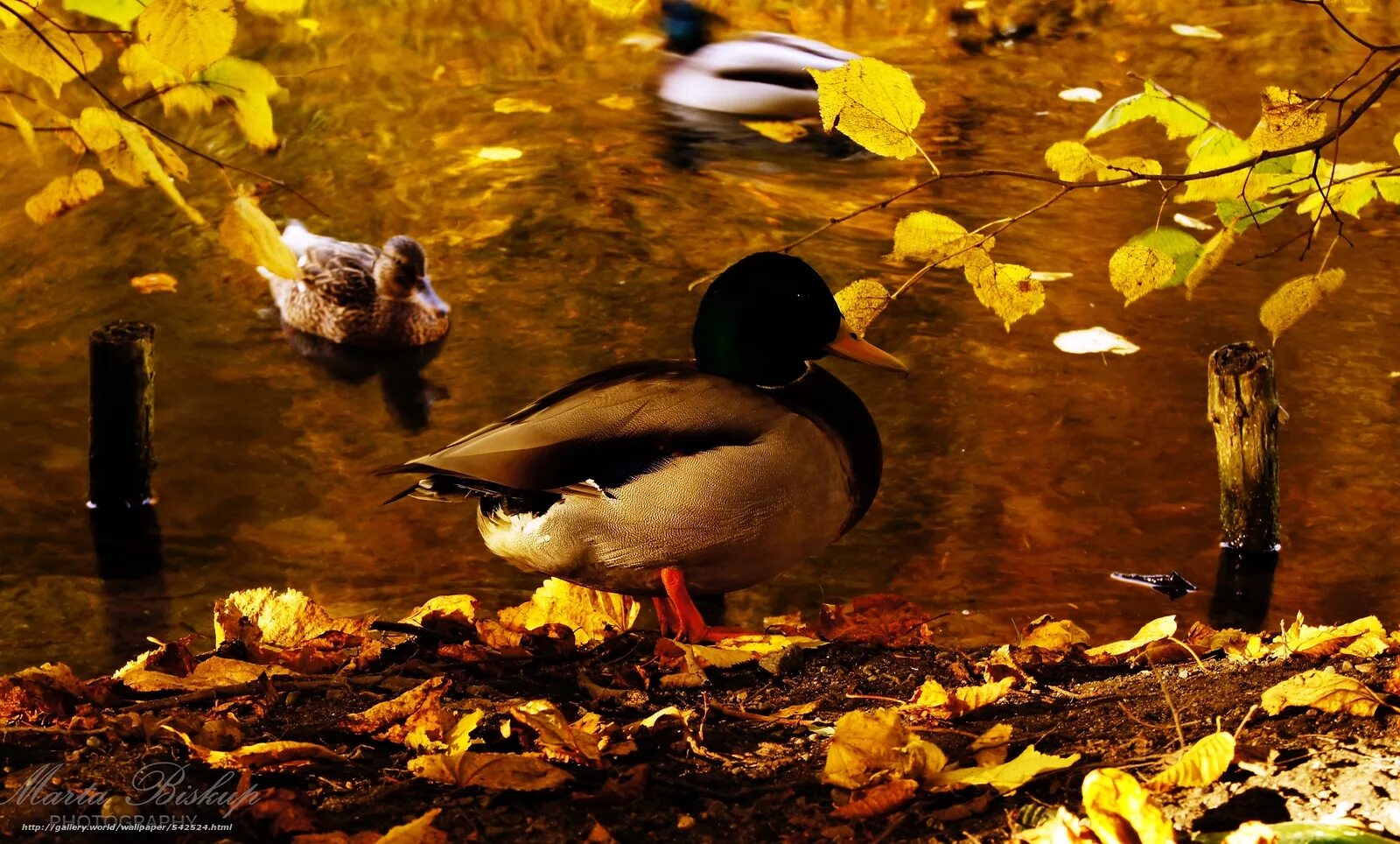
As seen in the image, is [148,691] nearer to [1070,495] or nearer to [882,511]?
[882,511]

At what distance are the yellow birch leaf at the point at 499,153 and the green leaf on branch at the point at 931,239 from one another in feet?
22.5

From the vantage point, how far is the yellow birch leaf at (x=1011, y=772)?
2.23 metres

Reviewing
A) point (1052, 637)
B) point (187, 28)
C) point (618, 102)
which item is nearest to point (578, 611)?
point (1052, 637)

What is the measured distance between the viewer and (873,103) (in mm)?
2662

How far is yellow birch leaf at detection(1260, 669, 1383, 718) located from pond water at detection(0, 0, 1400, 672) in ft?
7.75

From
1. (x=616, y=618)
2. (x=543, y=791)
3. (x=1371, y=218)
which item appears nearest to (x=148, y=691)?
(x=543, y=791)

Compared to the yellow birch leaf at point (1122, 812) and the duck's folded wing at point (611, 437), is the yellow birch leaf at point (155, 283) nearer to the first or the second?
the duck's folded wing at point (611, 437)

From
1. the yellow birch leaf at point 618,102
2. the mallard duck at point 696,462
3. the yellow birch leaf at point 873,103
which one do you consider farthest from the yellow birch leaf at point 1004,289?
the yellow birch leaf at point 618,102

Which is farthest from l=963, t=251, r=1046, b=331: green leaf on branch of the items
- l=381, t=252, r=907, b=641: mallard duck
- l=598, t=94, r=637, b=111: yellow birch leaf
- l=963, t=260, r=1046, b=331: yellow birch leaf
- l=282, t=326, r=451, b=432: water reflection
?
l=598, t=94, r=637, b=111: yellow birch leaf

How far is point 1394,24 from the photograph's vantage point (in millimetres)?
11836

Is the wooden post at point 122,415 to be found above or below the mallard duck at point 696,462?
below

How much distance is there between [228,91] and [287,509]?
3362 millimetres

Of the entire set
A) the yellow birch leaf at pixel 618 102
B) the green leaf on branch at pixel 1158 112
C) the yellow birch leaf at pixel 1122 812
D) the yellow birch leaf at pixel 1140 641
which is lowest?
the yellow birch leaf at pixel 618 102

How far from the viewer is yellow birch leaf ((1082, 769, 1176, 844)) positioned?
197 centimetres
